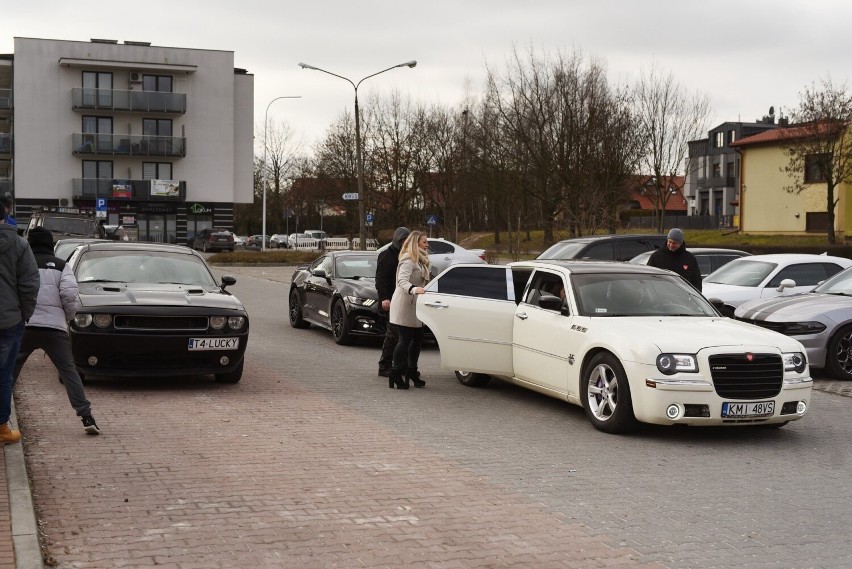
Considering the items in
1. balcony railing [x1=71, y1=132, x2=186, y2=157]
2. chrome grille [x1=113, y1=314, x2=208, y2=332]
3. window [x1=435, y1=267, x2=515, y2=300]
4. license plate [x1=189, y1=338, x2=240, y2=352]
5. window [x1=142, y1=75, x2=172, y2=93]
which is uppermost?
window [x1=142, y1=75, x2=172, y2=93]

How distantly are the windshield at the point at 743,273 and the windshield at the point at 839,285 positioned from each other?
2.24 m

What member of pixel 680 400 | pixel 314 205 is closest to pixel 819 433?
pixel 680 400

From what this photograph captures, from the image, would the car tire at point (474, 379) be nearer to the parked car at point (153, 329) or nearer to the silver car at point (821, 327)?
the parked car at point (153, 329)

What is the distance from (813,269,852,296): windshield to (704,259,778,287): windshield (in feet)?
7.36

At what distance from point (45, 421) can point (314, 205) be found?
71.6m

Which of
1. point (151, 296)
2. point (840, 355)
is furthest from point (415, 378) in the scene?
point (840, 355)

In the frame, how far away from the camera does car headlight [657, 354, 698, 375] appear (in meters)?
8.49

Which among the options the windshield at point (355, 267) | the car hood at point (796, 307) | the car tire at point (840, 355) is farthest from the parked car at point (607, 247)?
the car tire at point (840, 355)

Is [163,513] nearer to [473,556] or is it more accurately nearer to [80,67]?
[473,556]

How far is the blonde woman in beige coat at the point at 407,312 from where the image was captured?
11.4 metres

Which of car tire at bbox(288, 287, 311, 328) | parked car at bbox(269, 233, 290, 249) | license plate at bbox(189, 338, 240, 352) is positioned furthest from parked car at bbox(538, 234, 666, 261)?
parked car at bbox(269, 233, 290, 249)

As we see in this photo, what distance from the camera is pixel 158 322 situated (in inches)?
414

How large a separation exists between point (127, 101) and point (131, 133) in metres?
2.28

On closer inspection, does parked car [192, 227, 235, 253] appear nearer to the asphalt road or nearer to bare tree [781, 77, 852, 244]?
bare tree [781, 77, 852, 244]
